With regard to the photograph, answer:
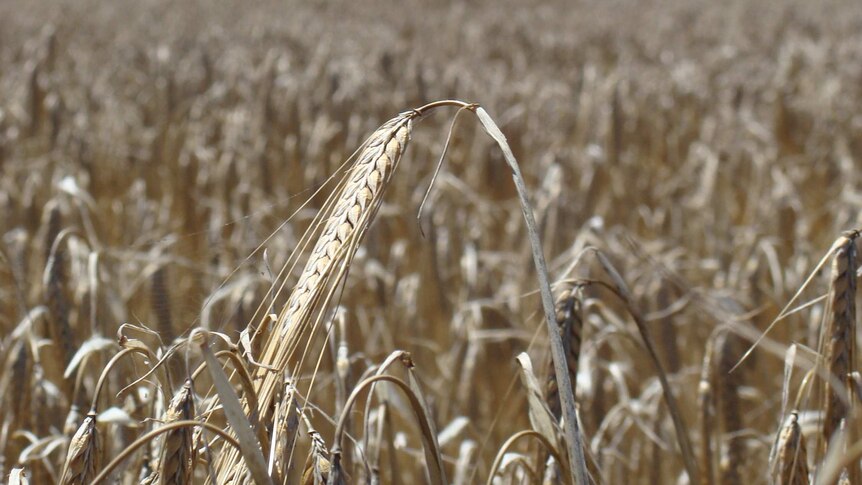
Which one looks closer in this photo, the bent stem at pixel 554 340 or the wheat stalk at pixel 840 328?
the bent stem at pixel 554 340

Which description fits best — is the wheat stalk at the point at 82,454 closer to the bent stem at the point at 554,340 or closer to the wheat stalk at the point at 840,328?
the bent stem at the point at 554,340

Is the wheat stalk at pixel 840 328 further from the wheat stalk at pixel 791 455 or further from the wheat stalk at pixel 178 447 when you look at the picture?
the wheat stalk at pixel 178 447

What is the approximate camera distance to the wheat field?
2.76ft

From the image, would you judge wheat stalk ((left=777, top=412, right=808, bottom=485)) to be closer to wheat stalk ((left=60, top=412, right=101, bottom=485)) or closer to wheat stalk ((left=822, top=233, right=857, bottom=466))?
→ wheat stalk ((left=822, top=233, right=857, bottom=466))

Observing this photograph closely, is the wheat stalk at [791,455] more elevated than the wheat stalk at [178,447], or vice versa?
the wheat stalk at [178,447]

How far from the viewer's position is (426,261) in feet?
9.27

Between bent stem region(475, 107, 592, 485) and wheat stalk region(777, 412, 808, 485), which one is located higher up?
bent stem region(475, 107, 592, 485)

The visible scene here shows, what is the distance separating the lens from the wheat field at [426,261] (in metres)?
0.84

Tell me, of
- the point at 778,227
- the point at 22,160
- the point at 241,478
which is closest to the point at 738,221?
the point at 778,227

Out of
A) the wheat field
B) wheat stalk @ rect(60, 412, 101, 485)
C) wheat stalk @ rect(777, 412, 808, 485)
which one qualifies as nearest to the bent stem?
the wheat field

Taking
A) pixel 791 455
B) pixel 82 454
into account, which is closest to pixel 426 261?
pixel 791 455

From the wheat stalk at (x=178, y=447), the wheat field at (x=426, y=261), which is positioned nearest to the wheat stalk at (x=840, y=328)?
the wheat field at (x=426, y=261)

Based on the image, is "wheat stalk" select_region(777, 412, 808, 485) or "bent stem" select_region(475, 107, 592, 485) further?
"wheat stalk" select_region(777, 412, 808, 485)

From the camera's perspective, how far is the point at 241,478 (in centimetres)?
83
